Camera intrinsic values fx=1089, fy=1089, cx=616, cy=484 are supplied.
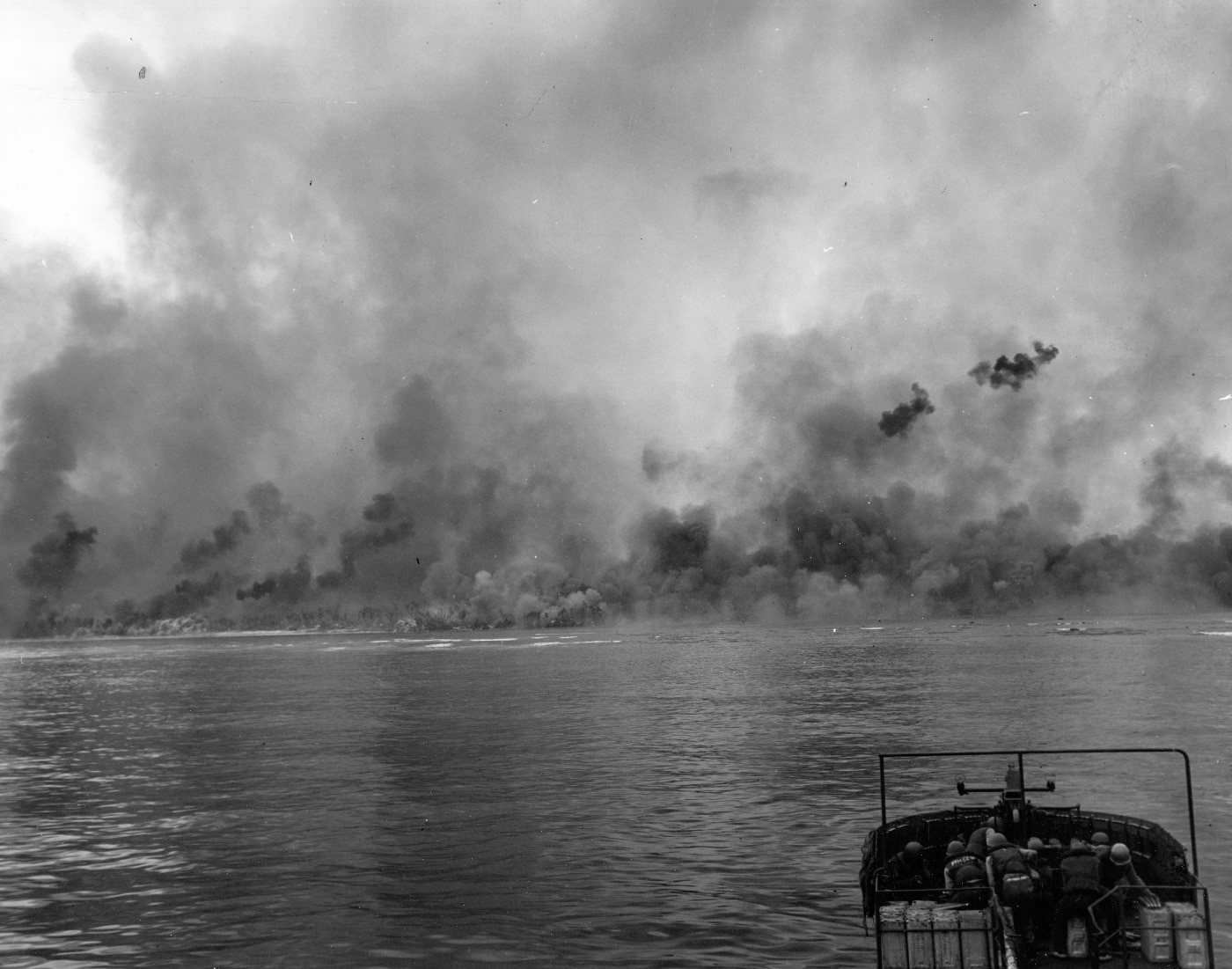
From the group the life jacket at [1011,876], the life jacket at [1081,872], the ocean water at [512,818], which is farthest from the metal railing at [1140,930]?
the ocean water at [512,818]

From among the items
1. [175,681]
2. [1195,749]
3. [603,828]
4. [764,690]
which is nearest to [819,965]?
[603,828]

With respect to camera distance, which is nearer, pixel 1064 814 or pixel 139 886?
pixel 1064 814

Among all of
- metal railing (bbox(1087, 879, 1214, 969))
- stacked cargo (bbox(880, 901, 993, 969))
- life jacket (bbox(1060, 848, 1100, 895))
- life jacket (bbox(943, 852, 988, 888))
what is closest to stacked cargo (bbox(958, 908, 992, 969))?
stacked cargo (bbox(880, 901, 993, 969))

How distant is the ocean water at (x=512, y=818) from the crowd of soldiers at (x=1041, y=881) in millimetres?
3324

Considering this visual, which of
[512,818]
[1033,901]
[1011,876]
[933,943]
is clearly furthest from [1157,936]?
[512,818]

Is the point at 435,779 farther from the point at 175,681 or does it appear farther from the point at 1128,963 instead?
the point at 175,681

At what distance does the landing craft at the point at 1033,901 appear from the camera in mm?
20031

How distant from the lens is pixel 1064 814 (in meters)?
30.0

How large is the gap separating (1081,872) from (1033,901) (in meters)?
1.16

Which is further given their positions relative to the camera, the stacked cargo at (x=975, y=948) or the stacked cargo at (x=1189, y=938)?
the stacked cargo at (x=1189, y=938)

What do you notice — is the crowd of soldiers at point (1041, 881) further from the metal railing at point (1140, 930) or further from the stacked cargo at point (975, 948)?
the stacked cargo at point (975, 948)

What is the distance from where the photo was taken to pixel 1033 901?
2273 cm

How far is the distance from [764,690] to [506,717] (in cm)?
3684

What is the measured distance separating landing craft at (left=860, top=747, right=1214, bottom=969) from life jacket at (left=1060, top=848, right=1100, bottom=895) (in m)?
0.12
